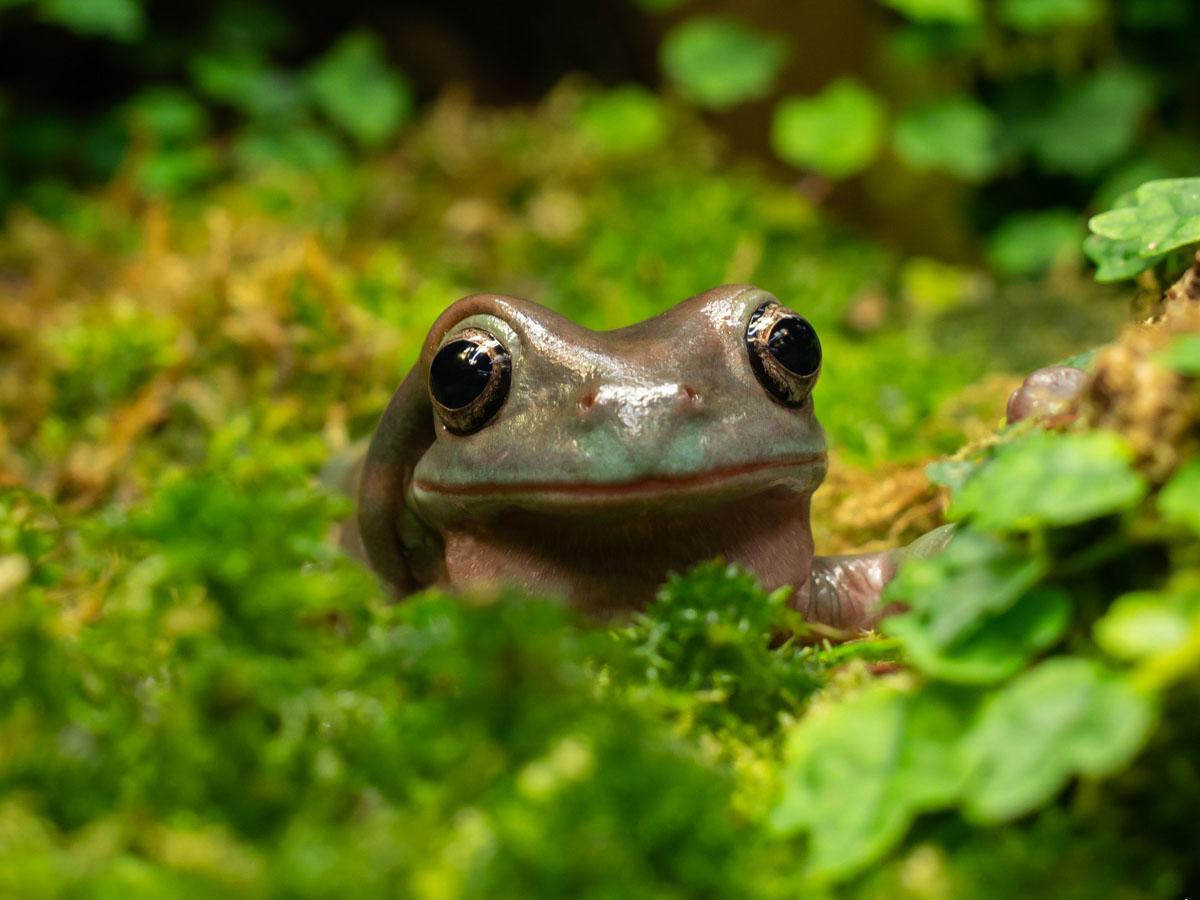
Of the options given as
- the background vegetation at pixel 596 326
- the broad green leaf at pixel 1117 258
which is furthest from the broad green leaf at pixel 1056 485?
the broad green leaf at pixel 1117 258

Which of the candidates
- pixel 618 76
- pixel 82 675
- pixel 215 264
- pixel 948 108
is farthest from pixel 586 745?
pixel 618 76

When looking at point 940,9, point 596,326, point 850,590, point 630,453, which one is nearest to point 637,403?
point 630,453

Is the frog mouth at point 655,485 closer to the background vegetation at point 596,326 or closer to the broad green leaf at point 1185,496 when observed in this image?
the background vegetation at point 596,326

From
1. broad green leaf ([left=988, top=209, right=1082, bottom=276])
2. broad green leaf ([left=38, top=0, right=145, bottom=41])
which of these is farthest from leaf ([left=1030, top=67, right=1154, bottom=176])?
broad green leaf ([left=38, top=0, right=145, bottom=41])

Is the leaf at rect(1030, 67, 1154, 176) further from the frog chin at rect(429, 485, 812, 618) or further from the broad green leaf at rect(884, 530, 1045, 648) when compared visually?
the broad green leaf at rect(884, 530, 1045, 648)

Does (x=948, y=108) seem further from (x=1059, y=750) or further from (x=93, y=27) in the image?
(x=1059, y=750)

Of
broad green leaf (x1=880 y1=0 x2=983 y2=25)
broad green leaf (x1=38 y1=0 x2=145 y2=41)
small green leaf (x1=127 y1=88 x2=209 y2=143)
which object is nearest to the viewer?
Answer: broad green leaf (x1=880 y1=0 x2=983 y2=25)
